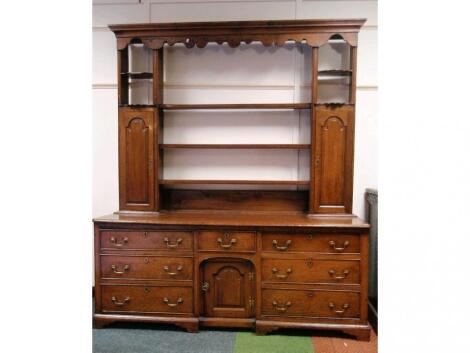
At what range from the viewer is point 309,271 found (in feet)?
6.59

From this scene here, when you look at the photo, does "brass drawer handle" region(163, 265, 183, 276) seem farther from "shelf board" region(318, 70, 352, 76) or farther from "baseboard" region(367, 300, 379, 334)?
"shelf board" region(318, 70, 352, 76)

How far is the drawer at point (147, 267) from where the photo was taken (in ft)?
6.82

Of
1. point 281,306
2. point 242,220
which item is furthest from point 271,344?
point 242,220

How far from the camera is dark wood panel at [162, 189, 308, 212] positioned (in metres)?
2.40

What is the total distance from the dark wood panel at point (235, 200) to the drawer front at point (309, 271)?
0.47 metres

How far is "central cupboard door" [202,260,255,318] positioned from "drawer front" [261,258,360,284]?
12 cm

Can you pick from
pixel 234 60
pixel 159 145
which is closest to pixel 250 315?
pixel 159 145

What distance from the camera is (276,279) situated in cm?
203

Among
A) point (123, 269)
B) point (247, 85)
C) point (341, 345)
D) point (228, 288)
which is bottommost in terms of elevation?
point (341, 345)

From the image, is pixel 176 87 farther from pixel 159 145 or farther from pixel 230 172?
pixel 230 172

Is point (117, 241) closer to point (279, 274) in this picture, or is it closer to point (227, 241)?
point (227, 241)

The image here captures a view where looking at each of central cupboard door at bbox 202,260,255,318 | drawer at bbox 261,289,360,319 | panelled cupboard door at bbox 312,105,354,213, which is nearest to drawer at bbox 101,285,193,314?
central cupboard door at bbox 202,260,255,318

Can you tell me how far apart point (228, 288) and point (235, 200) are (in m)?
0.61
